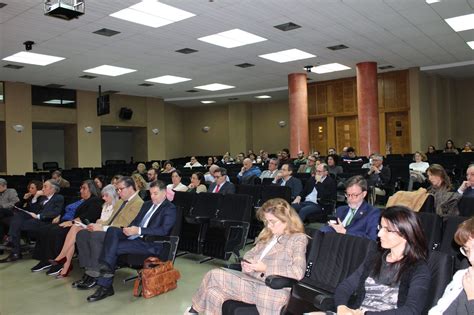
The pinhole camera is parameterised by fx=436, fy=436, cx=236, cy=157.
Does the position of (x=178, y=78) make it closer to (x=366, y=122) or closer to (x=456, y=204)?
(x=366, y=122)

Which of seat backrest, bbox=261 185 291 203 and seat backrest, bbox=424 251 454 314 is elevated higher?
seat backrest, bbox=261 185 291 203

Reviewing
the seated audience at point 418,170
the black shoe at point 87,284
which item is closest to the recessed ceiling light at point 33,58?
the black shoe at point 87,284

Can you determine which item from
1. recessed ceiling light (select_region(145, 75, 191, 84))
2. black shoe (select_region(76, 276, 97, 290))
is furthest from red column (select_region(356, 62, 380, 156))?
black shoe (select_region(76, 276, 97, 290))

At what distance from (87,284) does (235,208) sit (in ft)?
6.33

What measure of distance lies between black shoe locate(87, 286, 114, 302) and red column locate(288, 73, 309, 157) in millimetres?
10817

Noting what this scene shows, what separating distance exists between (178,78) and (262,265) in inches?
487

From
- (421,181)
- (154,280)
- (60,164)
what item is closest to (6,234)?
(154,280)

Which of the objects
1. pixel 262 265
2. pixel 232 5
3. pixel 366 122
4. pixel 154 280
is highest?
pixel 232 5

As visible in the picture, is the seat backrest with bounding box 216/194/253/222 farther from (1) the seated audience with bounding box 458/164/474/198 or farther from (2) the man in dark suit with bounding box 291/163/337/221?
(1) the seated audience with bounding box 458/164/474/198

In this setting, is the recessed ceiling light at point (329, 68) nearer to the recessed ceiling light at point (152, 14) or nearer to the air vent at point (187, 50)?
the air vent at point (187, 50)

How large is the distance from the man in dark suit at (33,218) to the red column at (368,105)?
31.7ft

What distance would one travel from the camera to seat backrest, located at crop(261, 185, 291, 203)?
6.13 meters

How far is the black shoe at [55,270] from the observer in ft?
17.4

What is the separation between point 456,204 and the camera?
4.44m
